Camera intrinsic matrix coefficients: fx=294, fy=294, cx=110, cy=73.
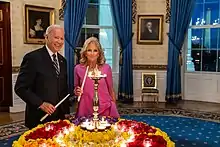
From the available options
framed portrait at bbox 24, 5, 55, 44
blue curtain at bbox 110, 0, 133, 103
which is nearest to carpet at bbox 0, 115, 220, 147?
blue curtain at bbox 110, 0, 133, 103

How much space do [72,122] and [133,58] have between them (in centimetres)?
542

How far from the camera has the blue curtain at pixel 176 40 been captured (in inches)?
281

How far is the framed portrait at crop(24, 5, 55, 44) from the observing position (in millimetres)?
6371

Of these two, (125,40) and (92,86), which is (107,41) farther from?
(92,86)

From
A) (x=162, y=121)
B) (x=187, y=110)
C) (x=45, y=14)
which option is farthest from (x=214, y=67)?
(x=45, y=14)

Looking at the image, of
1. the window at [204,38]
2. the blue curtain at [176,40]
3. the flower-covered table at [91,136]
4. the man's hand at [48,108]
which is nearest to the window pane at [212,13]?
the window at [204,38]

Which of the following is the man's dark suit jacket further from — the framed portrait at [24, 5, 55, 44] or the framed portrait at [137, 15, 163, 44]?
the framed portrait at [137, 15, 163, 44]

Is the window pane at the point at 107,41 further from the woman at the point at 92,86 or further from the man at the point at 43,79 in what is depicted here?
the man at the point at 43,79

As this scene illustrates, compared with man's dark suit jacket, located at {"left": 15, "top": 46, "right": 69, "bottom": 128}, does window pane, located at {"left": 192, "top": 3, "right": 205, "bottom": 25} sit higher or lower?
higher

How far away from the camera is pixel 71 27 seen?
6867 mm

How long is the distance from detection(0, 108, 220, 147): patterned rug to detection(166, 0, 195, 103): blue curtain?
41.2 inches

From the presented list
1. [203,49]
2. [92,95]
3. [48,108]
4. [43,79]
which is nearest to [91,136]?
[48,108]

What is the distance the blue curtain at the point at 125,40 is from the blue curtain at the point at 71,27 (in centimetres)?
90

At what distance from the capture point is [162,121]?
5391 millimetres
